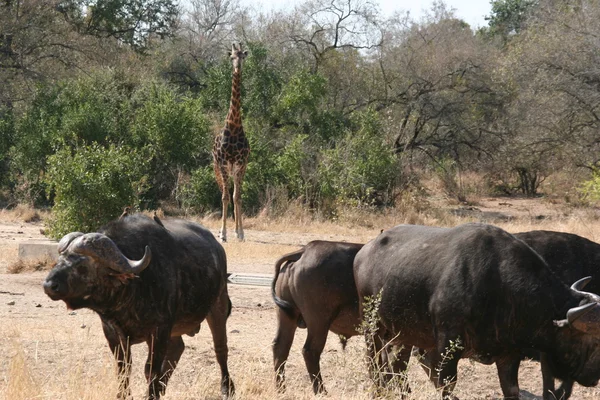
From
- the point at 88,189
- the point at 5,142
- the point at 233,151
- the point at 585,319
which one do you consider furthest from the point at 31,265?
the point at 5,142

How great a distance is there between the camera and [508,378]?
7250 mm

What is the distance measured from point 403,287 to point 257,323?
433cm

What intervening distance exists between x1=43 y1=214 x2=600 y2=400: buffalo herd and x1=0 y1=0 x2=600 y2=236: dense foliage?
455 inches

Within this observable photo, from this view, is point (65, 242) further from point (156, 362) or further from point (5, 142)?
point (5, 142)

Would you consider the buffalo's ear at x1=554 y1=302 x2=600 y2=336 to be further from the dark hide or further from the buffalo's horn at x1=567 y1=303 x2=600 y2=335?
the dark hide

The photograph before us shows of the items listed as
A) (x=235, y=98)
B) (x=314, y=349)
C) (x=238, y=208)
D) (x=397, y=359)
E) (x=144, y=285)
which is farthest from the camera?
(x=235, y=98)

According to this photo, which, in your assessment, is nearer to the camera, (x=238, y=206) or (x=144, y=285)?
(x=144, y=285)

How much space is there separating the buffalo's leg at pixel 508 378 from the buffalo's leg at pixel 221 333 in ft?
7.59

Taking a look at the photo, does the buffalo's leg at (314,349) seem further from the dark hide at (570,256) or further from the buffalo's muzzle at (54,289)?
the buffalo's muzzle at (54,289)

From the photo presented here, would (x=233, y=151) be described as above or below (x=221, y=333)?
above

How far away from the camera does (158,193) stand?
25328 mm

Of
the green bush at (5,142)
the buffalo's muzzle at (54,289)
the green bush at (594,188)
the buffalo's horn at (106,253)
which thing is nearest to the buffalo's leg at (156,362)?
the buffalo's horn at (106,253)

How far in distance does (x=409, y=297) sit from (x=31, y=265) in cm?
871

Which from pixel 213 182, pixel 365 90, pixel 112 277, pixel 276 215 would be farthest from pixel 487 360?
pixel 365 90
